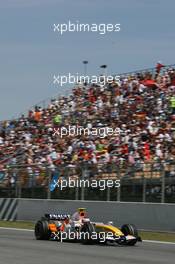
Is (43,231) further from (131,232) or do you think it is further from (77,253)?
(77,253)

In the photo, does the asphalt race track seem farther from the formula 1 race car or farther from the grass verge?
the grass verge

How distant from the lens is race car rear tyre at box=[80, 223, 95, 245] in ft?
49.3

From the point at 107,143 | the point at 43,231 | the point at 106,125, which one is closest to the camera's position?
the point at 43,231

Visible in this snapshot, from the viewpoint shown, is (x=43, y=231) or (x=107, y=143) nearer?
(x=43, y=231)

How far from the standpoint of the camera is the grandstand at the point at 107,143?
838 inches

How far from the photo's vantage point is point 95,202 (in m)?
22.9

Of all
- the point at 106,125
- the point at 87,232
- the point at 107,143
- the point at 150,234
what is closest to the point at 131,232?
the point at 87,232

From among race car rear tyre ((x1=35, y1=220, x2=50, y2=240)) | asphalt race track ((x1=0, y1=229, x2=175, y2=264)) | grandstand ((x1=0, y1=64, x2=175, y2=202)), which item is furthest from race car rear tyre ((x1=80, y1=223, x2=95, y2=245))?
grandstand ((x1=0, y1=64, x2=175, y2=202))

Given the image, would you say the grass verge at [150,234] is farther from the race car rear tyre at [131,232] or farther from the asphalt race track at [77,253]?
the race car rear tyre at [131,232]

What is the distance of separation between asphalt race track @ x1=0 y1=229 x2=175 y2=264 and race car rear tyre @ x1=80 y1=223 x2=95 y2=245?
224 millimetres

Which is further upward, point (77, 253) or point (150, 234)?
point (150, 234)

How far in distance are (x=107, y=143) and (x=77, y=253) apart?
11390 mm

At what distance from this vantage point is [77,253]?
43.2 feet

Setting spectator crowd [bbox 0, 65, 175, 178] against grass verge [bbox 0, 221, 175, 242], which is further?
spectator crowd [bbox 0, 65, 175, 178]
